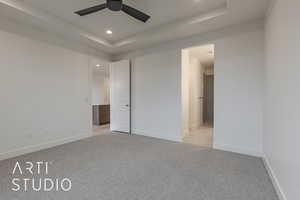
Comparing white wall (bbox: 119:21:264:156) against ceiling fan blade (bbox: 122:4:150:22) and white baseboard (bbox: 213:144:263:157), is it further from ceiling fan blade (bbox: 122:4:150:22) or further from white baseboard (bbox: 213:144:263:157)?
ceiling fan blade (bbox: 122:4:150:22)

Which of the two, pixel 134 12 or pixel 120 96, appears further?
pixel 120 96

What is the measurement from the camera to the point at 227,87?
335 centimetres

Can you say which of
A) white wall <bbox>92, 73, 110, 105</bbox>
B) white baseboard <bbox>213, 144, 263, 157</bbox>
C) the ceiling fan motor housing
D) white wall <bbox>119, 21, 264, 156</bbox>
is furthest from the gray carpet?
white wall <bbox>92, 73, 110, 105</bbox>

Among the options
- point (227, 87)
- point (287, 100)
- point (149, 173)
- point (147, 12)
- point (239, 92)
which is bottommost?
point (149, 173)

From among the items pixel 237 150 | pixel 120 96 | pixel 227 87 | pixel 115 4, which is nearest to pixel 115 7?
pixel 115 4

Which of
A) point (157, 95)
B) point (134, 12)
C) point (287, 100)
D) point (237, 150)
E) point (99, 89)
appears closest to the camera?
point (287, 100)

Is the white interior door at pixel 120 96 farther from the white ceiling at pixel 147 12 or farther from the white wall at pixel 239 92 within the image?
the white wall at pixel 239 92

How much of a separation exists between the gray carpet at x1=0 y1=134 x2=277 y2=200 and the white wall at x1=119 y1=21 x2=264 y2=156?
0.46 metres

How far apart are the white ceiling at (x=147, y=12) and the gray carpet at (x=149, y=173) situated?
2711 millimetres

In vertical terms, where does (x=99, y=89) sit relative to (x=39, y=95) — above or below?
above

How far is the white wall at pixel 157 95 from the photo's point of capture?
415cm

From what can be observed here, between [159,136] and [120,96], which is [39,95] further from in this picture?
[159,136]

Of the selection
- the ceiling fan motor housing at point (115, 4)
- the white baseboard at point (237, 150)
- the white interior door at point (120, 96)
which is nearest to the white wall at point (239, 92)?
the white baseboard at point (237, 150)

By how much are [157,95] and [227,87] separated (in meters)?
1.83
